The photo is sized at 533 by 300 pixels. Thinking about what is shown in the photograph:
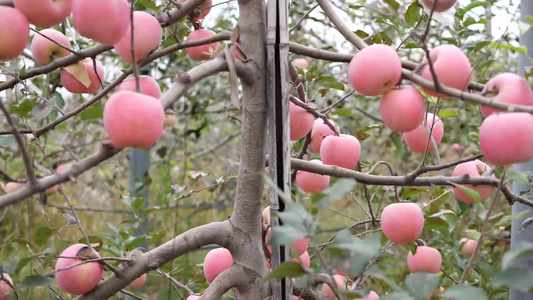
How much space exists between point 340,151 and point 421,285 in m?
0.30

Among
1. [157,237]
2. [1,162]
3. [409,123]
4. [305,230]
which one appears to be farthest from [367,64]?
[1,162]

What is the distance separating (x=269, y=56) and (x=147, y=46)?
0.13m

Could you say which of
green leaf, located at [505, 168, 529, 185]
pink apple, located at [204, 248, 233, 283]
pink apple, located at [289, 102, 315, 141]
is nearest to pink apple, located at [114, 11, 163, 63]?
pink apple, located at [289, 102, 315, 141]

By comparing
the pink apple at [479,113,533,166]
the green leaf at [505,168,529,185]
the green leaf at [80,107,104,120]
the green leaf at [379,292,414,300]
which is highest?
Answer: the pink apple at [479,113,533,166]

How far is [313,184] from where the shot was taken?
0.85 meters

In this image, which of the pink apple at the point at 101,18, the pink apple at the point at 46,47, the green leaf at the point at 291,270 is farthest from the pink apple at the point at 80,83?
the green leaf at the point at 291,270

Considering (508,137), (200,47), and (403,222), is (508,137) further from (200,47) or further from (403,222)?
(200,47)

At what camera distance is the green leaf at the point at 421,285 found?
495mm

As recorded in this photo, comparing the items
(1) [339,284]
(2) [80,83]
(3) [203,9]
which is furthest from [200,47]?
(1) [339,284]

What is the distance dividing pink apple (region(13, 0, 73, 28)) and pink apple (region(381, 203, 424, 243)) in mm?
467

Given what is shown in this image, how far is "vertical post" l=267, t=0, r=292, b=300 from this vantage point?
0.62 metres

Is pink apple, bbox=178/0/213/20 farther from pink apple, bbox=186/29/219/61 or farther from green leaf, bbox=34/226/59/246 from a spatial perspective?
green leaf, bbox=34/226/59/246

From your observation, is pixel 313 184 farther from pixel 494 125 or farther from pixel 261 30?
pixel 494 125

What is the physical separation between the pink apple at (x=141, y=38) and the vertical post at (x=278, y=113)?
0.13 metres
